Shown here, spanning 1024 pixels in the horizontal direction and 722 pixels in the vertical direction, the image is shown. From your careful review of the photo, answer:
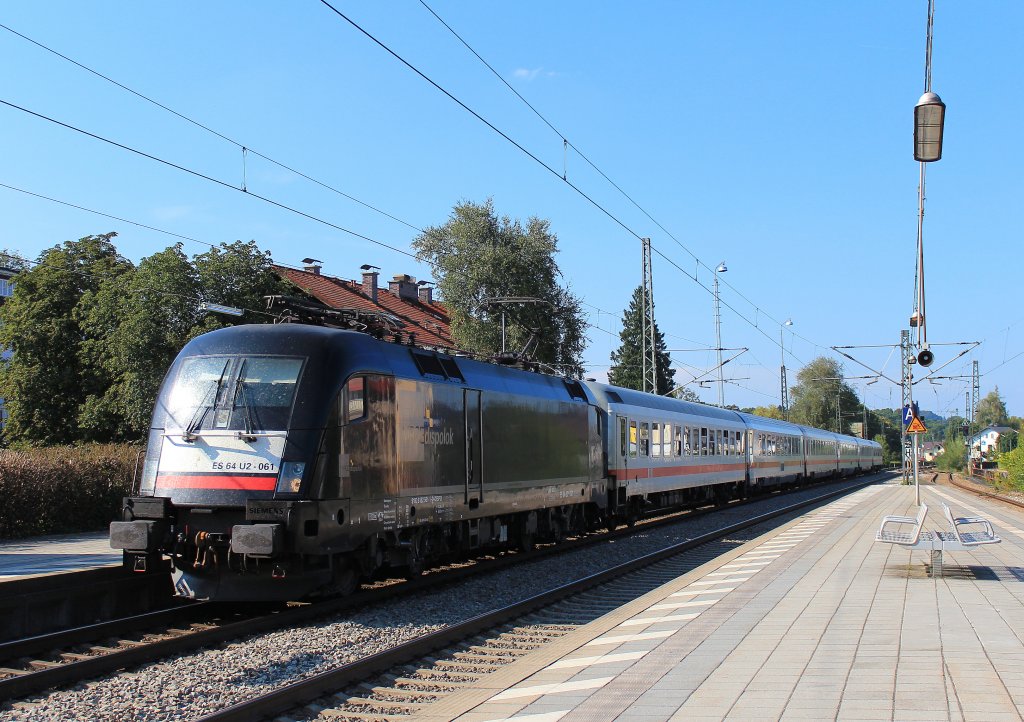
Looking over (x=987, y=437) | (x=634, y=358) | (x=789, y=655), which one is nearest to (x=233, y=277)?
(x=789, y=655)

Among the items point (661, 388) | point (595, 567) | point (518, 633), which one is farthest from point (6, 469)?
point (661, 388)

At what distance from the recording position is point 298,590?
10.7m

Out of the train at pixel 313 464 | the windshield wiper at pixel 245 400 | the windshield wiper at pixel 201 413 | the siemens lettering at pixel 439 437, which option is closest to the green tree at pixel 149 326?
the train at pixel 313 464

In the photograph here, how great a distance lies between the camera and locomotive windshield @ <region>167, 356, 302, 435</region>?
1085 centimetres

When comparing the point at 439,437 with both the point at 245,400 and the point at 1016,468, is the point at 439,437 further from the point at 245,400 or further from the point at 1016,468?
the point at 1016,468

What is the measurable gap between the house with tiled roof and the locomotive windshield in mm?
32474

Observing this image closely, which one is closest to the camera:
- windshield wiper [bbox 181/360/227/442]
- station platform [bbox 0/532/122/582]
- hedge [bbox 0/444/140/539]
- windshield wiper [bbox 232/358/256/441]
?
windshield wiper [bbox 232/358/256/441]

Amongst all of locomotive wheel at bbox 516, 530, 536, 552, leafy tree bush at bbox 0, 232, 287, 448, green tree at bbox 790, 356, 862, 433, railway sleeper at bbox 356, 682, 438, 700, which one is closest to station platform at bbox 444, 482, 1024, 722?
railway sleeper at bbox 356, 682, 438, 700

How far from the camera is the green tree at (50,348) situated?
1409 inches

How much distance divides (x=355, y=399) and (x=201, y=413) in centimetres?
171

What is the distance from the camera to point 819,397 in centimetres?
12700

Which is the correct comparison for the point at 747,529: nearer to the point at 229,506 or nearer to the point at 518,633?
the point at 518,633

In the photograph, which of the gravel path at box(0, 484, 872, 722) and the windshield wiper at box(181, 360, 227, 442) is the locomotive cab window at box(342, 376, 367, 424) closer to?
the windshield wiper at box(181, 360, 227, 442)

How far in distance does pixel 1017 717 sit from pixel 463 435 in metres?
9.23
